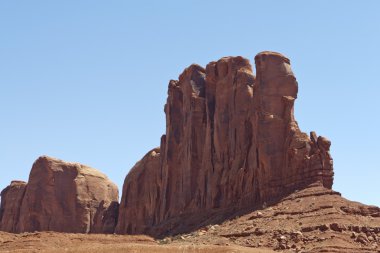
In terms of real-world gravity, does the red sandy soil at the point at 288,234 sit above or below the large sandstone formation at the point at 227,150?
below

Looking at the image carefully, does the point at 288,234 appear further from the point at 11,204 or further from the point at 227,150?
the point at 11,204

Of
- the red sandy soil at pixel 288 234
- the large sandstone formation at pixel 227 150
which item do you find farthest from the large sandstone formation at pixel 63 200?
the red sandy soil at pixel 288 234

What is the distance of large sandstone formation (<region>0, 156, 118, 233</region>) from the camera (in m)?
98.0

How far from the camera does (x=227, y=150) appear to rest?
71500 millimetres

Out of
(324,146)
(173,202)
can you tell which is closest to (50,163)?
(173,202)

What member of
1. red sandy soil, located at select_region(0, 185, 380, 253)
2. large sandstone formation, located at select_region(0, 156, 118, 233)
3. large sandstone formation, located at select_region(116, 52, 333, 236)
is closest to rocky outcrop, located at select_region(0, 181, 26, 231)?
large sandstone formation, located at select_region(0, 156, 118, 233)

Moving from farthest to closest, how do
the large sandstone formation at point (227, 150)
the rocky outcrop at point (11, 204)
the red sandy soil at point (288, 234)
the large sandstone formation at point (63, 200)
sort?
the rocky outcrop at point (11, 204) < the large sandstone formation at point (63, 200) < the large sandstone formation at point (227, 150) < the red sandy soil at point (288, 234)

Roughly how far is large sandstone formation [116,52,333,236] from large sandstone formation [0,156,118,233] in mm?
9444

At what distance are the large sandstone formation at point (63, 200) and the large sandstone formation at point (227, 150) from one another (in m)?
9.44

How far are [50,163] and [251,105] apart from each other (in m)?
37.4

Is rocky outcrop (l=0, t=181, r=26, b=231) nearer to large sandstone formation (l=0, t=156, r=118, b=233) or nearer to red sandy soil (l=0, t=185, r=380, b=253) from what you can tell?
large sandstone formation (l=0, t=156, r=118, b=233)

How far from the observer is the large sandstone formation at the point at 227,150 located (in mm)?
62406

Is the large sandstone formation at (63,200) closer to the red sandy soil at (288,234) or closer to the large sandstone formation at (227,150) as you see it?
the large sandstone formation at (227,150)

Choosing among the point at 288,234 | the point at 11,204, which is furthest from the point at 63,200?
the point at 288,234
